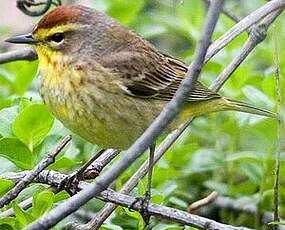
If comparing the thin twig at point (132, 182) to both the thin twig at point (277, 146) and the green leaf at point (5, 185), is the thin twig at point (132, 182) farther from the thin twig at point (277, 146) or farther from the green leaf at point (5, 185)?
the thin twig at point (277, 146)

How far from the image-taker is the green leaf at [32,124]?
3818 mm

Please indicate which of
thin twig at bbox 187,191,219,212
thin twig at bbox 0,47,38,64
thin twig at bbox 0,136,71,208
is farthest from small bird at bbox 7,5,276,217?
thin twig at bbox 0,47,38,64

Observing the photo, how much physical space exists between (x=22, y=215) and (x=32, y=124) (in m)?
0.49

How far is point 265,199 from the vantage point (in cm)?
447

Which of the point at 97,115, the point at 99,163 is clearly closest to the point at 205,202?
the point at 99,163

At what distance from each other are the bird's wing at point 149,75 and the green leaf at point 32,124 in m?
0.49

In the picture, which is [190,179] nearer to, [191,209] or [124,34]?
[191,209]

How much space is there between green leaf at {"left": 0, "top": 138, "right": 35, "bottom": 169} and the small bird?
0.23 metres

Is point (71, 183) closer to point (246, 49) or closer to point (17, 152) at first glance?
point (17, 152)

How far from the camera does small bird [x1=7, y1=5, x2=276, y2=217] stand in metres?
4.07

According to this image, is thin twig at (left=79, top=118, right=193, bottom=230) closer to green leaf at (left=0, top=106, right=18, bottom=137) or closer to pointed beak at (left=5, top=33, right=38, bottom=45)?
green leaf at (left=0, top=106, right=18, bottom=137)

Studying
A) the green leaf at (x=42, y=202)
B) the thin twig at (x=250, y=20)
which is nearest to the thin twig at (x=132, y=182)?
the green leaf at (x=42, y=202)

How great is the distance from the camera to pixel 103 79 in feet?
13.8

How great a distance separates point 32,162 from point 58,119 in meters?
0.25
